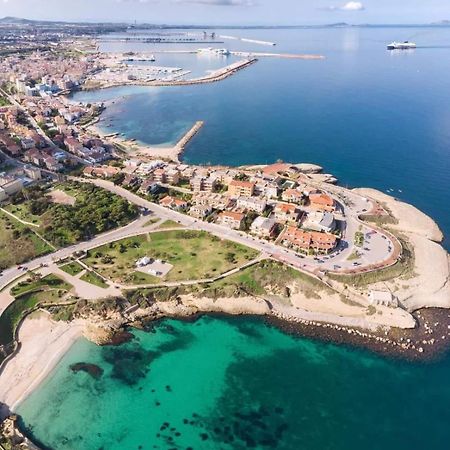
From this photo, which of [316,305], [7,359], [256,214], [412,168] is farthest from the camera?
[412,168]

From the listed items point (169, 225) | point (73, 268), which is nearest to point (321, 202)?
point (169, 225)

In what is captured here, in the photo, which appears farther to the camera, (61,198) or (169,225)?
(61,198)

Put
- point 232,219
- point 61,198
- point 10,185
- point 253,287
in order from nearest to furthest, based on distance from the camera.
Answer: point 253,287, point 232,219, point 61,198, point 10,185

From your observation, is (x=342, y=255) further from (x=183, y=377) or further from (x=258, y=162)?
(x=258, y=162)

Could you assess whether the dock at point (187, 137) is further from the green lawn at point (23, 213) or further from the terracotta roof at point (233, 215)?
the green lawn at point (23, 213)

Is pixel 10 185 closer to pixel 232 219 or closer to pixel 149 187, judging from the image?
pixel 149 187

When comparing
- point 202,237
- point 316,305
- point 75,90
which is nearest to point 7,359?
point 202,237

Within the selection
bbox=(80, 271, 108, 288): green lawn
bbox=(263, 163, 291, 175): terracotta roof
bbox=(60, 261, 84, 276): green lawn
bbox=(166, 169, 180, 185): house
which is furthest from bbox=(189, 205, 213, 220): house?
bbox=(263, 163, 291, 175): terracotta roof
